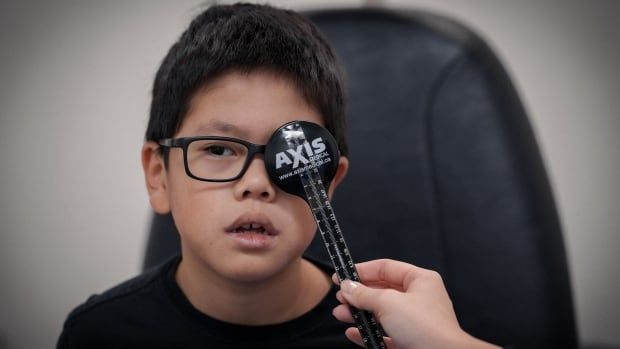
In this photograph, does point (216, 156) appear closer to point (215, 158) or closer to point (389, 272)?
point (215, 158)

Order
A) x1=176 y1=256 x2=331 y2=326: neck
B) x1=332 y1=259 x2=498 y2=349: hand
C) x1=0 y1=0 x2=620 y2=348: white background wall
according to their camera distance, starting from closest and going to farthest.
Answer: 1. x1=332 y1=259 x2=498 y2=349: hand
2. x1=176 y1=256 x2=331 y2=326: neck
3. x1=0 y1=0 x2=620 y2=348: white background wall

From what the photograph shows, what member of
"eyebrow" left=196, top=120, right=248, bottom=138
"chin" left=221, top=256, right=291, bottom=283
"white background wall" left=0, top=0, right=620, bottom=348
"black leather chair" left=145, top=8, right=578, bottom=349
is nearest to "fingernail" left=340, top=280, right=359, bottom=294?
"chin" left=221, top=256, right=291, bottom=283

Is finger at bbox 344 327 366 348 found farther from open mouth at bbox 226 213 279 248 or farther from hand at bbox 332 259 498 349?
open mouth at bbox 226 213 279 248

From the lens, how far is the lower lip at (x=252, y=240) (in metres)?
0.77

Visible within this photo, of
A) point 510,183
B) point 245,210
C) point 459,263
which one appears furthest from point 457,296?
point 245,210

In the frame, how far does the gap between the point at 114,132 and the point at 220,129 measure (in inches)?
23.8

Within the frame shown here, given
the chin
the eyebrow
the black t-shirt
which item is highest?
the eyebrow

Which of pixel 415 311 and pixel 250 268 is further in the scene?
pixel 250 268

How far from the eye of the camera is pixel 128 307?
39.0 inches

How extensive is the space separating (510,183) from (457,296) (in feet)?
0.78

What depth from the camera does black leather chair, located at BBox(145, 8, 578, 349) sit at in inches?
41.3

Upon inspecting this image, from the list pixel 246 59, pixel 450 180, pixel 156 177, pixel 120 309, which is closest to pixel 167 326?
pixel 120 309

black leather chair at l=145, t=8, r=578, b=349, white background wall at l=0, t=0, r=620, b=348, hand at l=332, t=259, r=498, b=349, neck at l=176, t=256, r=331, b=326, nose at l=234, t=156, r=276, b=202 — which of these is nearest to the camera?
hand at l=332, t=259, r=498, b=349

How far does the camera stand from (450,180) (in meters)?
1.13
